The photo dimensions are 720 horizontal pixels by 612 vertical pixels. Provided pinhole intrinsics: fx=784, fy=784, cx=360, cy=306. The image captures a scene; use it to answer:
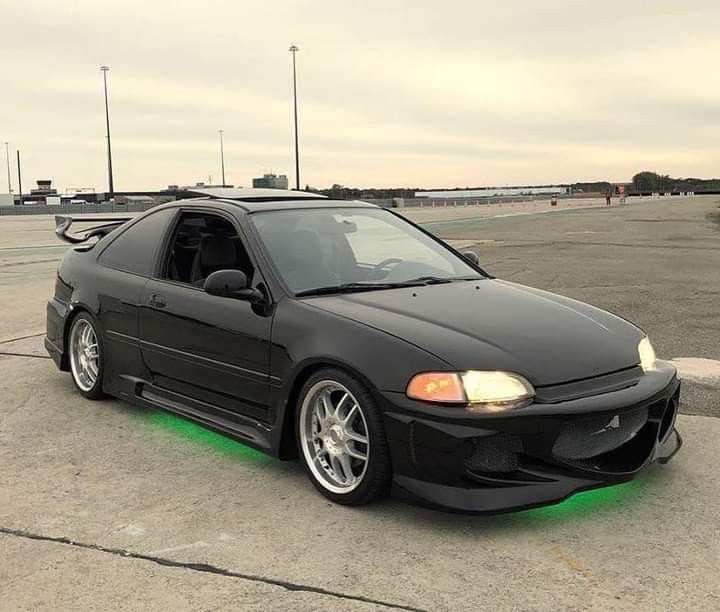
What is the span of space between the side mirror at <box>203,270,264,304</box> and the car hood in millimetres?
351

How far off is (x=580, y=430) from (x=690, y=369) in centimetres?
309

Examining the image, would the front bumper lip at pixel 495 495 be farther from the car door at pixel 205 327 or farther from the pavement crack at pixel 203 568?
the car door at pixel 205 327

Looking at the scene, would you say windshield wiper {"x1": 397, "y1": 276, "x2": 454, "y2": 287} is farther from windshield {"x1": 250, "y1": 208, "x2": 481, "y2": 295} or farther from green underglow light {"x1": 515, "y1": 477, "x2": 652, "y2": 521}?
green underglow light {"x1": 515, "y1": 477, "x2": 652, "y2": 521}

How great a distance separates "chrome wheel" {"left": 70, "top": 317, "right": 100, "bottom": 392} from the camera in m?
5.44

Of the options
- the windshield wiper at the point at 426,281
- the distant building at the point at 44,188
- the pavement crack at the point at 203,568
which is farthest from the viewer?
the distant building at the point at 44,188

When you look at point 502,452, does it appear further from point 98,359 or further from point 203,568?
point 98,359

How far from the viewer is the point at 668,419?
382cm

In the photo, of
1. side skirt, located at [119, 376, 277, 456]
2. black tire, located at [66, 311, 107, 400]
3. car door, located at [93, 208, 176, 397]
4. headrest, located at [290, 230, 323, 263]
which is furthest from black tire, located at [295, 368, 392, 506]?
black tire, located at [66, 311, 107, 400]

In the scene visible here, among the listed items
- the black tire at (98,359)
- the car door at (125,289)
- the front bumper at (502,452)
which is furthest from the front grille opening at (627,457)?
the black tire at (98,359)

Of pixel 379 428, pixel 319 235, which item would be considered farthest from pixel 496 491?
pixel 319 235

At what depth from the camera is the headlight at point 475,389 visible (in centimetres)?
324

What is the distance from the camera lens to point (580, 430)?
3.31m

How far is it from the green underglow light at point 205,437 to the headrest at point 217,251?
3.07ft

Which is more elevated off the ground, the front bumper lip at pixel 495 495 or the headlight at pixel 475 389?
the headlight at pixel 475 389
